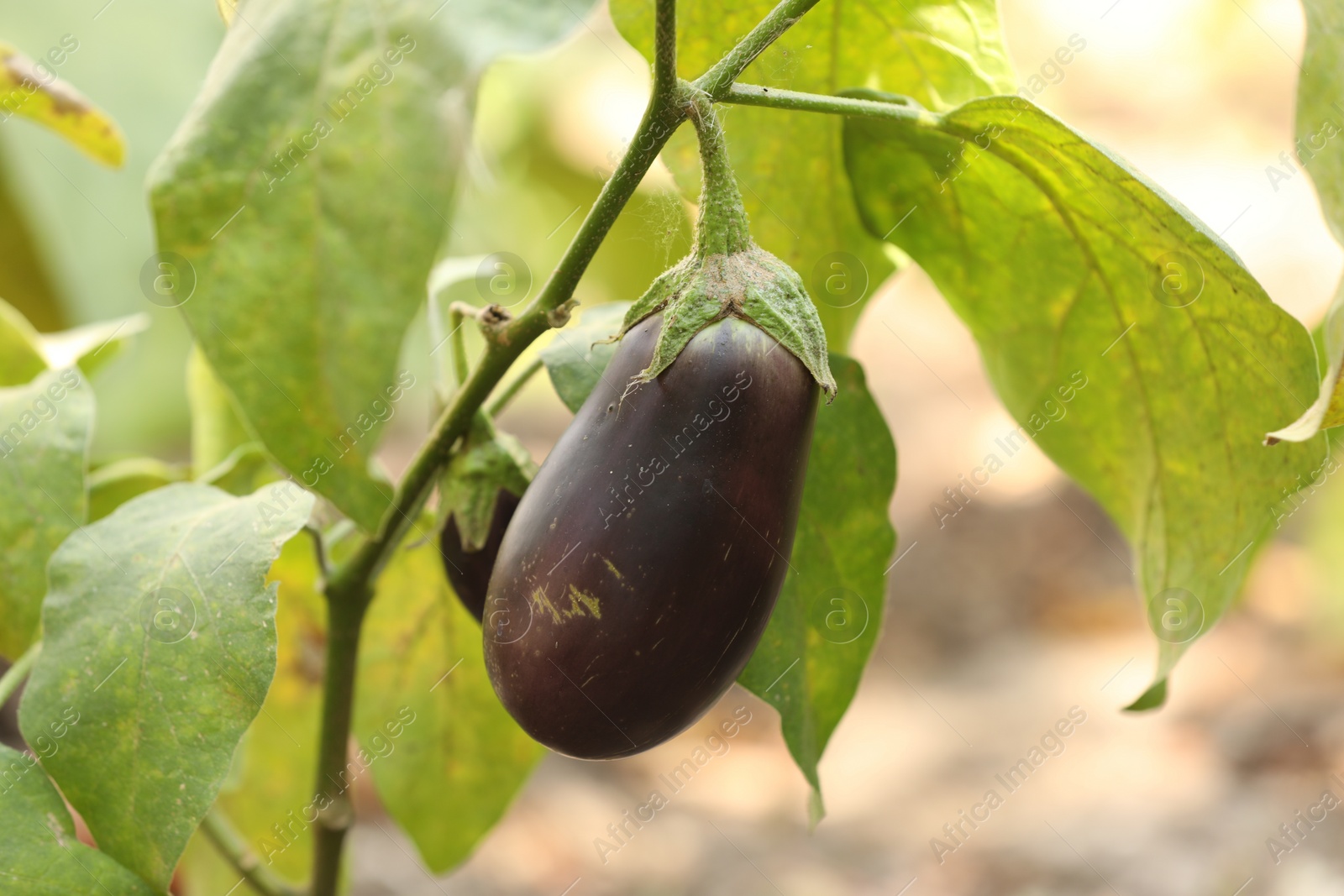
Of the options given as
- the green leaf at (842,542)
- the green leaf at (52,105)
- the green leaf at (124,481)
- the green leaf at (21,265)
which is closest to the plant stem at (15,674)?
the green leaf at (124,481)

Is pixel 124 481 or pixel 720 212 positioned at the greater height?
pixel 720 212

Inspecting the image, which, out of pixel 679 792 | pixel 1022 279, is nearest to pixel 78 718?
pixel 1022 279

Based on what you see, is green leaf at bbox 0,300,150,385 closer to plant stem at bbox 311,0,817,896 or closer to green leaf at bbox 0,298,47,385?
green leaf at bbox 0,298,47,385

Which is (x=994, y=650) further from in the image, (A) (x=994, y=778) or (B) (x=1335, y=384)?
(B) (x=1335, y=384)
